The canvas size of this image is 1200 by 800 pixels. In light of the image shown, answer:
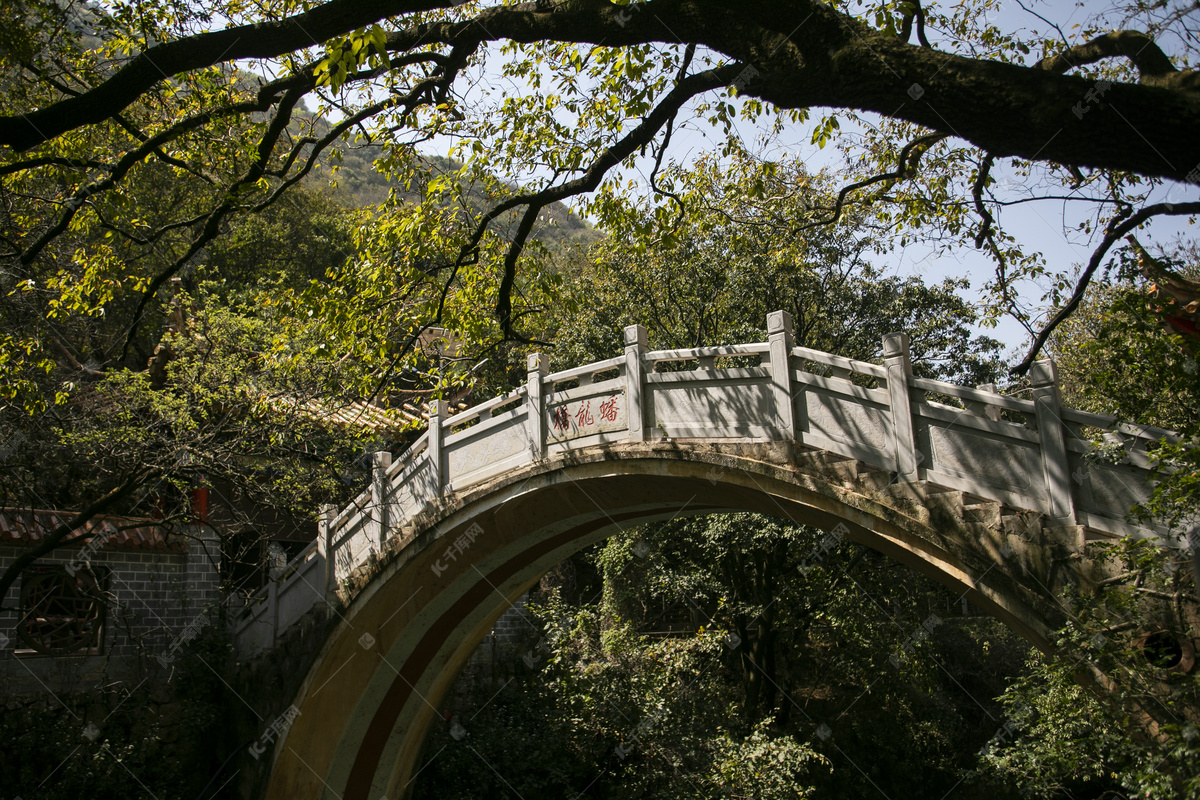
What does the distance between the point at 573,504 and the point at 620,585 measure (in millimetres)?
4931

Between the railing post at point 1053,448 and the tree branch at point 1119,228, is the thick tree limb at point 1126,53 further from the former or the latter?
the railing post at point 1053,448

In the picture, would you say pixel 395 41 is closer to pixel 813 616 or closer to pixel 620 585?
pixel 620 585

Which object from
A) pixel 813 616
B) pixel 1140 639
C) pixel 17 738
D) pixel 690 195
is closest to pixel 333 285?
pixel 690 195

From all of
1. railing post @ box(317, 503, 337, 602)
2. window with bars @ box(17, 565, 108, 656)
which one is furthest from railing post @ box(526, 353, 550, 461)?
window with bars @ box(17, 565, 108, 656)

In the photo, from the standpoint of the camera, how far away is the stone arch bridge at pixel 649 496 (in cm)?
523

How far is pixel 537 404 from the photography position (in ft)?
27.2

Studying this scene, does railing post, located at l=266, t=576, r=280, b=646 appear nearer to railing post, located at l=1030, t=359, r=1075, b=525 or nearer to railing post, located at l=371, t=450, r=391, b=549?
railing post, located at l=371, t=450, r=391, b=549

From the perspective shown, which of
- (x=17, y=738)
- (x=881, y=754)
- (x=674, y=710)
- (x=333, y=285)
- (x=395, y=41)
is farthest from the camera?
(x=881, y=754)

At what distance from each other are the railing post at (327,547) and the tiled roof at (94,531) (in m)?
1.84

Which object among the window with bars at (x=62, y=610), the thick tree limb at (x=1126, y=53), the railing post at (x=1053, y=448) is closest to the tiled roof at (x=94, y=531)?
the window with bars at (x=62, y=610)

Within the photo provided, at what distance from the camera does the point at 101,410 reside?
32.6 feet

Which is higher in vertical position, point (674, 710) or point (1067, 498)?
point (1067, 498)

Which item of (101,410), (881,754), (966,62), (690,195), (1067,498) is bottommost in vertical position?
(881,754)

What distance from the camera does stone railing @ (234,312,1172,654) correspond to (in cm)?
513
